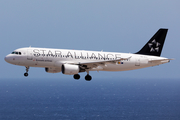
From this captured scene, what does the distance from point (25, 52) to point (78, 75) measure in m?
10.4

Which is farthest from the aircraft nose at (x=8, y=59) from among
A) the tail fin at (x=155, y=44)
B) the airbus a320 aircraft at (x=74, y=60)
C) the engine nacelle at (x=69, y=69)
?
the tail fin at (x=155, y=44)

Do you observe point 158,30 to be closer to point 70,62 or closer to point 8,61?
point 70,62

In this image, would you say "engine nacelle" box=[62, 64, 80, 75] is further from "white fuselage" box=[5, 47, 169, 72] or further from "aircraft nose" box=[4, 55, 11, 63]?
"aircraft nose" box=[4, 55, 11, 63]

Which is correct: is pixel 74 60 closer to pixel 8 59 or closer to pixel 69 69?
pixel 69 69

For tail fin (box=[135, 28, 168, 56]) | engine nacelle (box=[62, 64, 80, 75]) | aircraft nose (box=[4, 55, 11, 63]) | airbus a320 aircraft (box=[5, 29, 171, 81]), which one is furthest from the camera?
tail fin (box=[135, 28, 168, 56])

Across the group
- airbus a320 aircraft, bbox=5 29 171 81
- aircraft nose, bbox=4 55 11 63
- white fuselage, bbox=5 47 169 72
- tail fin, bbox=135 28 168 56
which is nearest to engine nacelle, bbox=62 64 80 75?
airbus a320 aircraft, bbox=5 29 171 81

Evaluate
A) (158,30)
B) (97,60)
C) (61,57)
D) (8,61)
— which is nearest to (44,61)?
(61,57)

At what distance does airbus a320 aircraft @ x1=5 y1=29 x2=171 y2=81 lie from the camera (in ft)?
147

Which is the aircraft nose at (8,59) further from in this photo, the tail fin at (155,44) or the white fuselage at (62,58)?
the tail fin at (155,44)

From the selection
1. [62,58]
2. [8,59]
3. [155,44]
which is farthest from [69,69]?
[155,44]

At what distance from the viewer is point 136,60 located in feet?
171

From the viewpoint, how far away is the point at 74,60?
46.8 m

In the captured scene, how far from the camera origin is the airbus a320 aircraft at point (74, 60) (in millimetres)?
44719

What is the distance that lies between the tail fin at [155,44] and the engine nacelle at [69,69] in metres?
16.4
